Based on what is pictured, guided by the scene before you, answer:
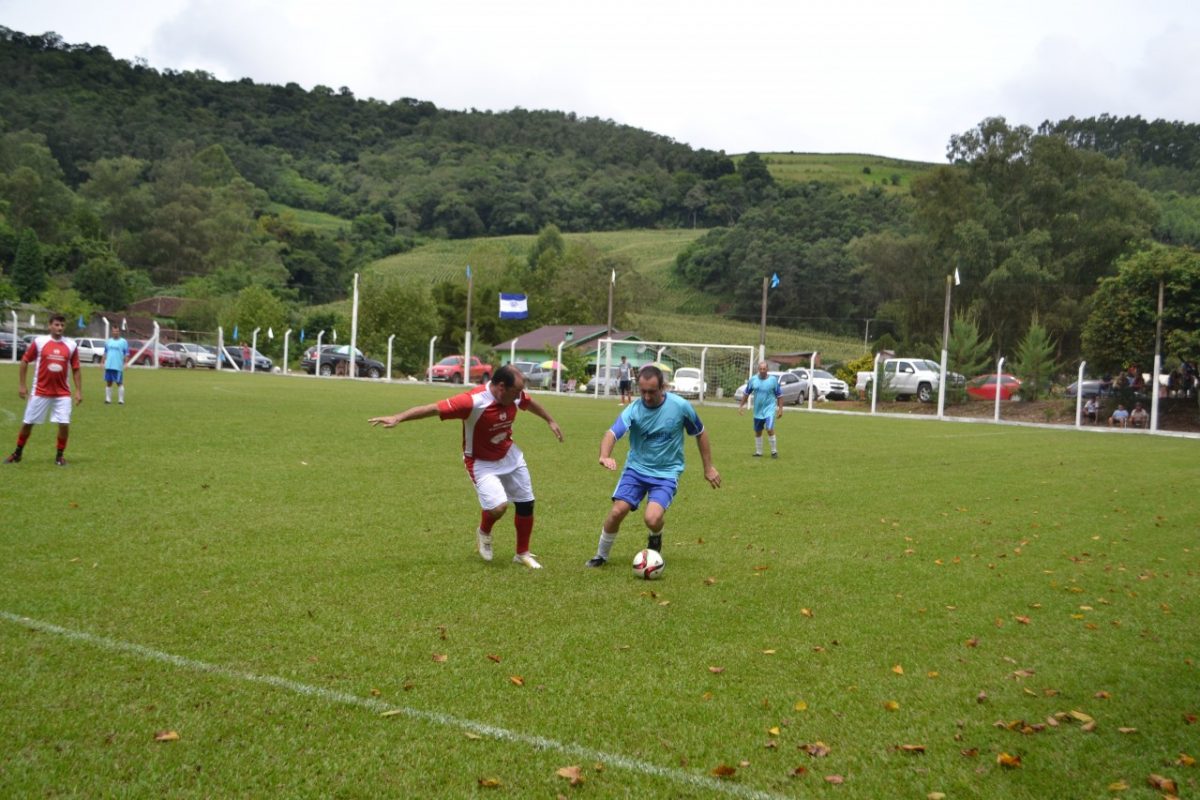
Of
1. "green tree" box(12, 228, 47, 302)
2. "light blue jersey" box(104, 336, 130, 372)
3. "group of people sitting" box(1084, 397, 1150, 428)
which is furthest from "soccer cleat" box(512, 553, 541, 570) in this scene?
"green tree" box(12, 228, 47, 302)

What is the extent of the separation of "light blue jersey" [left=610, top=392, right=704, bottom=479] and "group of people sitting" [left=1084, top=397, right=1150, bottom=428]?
34.4 m

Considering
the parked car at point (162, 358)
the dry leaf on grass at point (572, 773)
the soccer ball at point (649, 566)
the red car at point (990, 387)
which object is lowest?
the dry leaf on grass at point (572, 773)

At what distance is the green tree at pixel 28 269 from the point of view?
82125 millimetres

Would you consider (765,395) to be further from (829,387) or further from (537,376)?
(537,376)

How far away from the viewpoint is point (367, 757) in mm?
4520

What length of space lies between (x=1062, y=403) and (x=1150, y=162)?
245 feet

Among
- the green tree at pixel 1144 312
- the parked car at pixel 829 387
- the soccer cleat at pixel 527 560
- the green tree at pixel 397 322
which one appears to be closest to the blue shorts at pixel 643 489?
the soccer cleat at pixel 527 560

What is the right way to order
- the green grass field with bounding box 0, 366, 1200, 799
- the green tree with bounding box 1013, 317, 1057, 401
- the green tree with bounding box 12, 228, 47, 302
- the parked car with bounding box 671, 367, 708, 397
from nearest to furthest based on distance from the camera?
the green grass field with bounding box 0, 366, 1200, 799
the green tree with bounding box 1013, 317, 1057, 401
the parked car with bounding box 671, 367, 708, 397
the green tree with bounding box 12, 228, 47, 302

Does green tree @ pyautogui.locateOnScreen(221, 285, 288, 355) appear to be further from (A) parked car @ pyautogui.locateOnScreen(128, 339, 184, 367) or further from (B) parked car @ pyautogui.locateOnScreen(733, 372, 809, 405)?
(B) parked car @ pyautogui.locateOnScreen(733, 372, 809, 405)

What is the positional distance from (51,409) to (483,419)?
7.71m

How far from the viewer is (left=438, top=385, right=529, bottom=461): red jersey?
8539mm

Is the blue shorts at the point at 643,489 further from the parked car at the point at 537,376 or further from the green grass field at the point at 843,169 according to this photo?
the green grass field at the point at 843,169

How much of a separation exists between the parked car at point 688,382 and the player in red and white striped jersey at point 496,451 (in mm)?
37444

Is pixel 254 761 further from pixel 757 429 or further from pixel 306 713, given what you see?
pixel 757 429
